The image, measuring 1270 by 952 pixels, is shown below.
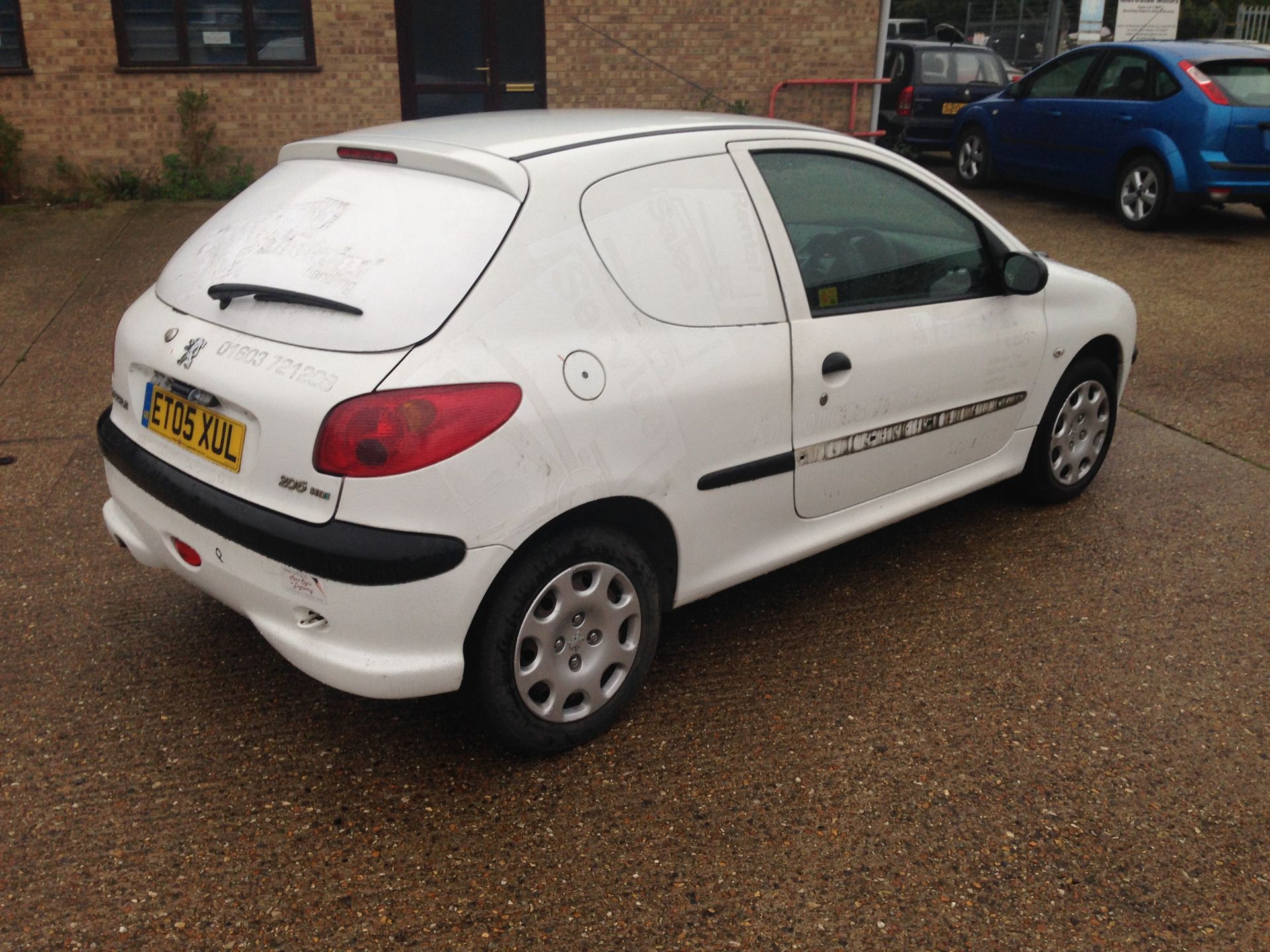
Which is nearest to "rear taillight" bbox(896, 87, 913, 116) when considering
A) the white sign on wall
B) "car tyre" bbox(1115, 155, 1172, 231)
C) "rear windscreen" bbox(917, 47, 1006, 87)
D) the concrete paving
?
"rear windscreen" bbox(917, 47, 1006, 87)

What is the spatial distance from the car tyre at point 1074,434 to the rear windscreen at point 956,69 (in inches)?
441

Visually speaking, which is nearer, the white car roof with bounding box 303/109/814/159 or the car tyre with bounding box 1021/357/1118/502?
the white car roof with bounding box 303/109/814/159

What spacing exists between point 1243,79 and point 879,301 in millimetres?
8083

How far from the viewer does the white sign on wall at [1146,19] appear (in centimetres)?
1719

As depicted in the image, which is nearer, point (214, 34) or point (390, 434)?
point (390, 434)

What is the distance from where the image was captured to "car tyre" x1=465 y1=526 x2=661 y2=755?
9.71 feet

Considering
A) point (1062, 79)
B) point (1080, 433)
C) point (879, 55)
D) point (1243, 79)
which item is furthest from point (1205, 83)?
point (1080, 433)

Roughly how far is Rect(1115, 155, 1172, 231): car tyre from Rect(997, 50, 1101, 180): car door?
0.81 metres

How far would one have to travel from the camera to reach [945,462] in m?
4.22

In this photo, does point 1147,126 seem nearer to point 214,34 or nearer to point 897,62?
point 897,62

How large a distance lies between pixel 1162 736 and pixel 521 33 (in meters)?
10.7

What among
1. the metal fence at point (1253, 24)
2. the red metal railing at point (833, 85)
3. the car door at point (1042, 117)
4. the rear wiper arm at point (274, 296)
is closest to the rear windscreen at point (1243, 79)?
the car door at point (1042, 117)

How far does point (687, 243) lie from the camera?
331 centimetres

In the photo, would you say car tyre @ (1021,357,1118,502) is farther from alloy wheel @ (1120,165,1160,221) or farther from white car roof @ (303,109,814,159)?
alloy wheel @ (1120,165,1160,221)
